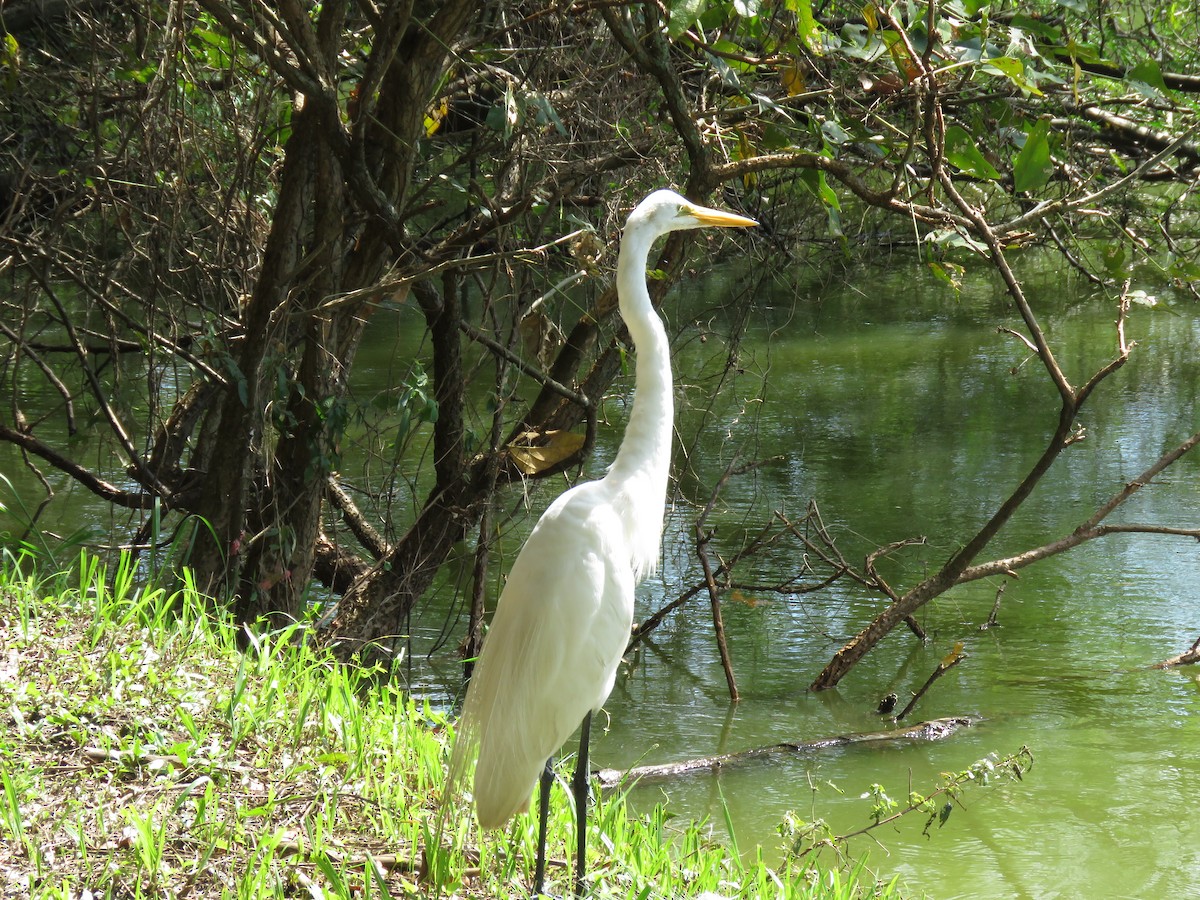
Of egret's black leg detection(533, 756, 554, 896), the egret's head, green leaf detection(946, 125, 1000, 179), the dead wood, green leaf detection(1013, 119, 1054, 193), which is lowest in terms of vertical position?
egret's black leg detection(533, 756, 554, 896)

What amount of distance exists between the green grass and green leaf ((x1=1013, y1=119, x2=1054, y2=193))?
2.04m

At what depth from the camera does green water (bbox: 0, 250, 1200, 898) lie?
176 inches

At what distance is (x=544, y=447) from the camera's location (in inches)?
206

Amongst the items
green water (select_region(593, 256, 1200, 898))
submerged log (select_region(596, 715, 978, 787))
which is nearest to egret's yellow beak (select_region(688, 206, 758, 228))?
green water (select_region(593, 256, 1200, 898))

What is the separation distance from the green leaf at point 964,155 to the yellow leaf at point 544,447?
1.93 meters

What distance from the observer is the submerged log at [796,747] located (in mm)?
4688

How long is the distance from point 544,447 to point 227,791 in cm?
251

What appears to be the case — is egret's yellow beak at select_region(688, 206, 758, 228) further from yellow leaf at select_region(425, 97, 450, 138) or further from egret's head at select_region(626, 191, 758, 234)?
yellow leaf at select_region(425, 97, 450, 138)

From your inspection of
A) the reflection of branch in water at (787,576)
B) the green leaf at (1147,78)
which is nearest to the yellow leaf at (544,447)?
the reflection of branch in water at (787,576)

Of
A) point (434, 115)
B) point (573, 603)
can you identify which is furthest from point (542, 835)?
point (434, 115)

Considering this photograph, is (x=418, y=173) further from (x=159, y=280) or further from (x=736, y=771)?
(x=736, y=771)

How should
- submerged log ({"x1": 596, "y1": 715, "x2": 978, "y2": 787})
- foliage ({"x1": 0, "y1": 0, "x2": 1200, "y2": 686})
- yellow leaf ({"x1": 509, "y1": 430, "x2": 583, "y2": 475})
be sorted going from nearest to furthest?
foliage ({"x1": 0, "y1": 0, "x2": 1200, "y2": 686})
submerged log ({"x1": 596, "y1": 715, "x2": 978, "y2": 787})
yellow leaf ({"x1": 509, "y1": 430, "x2": 583, "y2": 475})

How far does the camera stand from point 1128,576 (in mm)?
6965

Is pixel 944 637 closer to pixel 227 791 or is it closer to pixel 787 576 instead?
pixel 787 576
